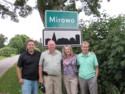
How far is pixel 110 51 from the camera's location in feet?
29.8

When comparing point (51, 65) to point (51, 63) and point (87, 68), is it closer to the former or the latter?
point (51, 63)

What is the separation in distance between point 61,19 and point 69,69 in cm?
139

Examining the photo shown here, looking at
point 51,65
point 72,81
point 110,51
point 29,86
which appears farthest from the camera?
point 110,51

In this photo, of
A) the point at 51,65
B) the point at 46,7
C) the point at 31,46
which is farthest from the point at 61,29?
the point at 46,7


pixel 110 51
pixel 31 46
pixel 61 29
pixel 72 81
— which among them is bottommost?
pixel 72 81

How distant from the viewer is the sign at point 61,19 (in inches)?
348

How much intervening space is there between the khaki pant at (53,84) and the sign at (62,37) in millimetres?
969

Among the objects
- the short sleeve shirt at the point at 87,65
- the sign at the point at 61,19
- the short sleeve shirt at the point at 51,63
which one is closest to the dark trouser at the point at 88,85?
the short sleeve shirt at the point at 87,65

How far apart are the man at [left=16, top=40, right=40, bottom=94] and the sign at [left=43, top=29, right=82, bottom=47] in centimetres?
71

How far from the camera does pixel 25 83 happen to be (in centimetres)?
813

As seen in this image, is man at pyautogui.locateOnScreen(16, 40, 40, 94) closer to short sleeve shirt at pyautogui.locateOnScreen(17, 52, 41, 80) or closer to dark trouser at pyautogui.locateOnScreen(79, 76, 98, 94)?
short sleeve shirt at pyautogui.locateOnScreen(17, 52, 41, 80)

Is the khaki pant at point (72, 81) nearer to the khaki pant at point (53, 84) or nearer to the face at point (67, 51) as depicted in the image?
the khaki pant at point (53, 84)

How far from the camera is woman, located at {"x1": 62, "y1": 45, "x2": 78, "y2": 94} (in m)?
8.11

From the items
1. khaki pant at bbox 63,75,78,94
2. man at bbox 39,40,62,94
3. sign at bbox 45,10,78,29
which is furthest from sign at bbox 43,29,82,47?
khaki pant at bbox 63,75,78,94
